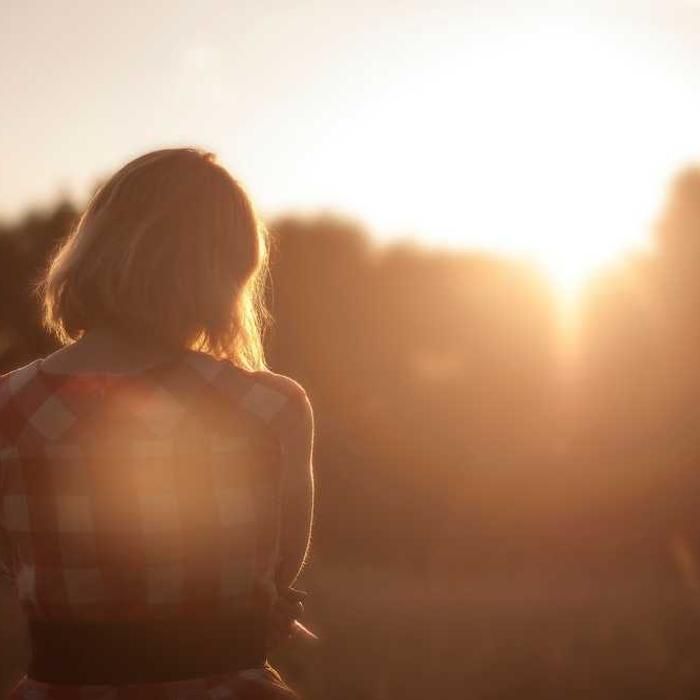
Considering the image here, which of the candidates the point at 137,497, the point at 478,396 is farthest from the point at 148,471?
the point at 478,396

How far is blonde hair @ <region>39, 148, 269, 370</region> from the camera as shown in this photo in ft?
6.91

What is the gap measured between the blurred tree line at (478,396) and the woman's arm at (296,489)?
16.8 m

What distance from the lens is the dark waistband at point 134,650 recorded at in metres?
2.05

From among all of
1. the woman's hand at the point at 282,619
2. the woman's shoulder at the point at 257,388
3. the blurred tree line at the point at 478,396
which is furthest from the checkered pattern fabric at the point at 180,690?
the blurred tree line at the point at 478,396

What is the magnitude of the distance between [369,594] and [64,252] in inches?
593

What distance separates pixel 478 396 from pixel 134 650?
2123 centimetres

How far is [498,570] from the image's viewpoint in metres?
19.1

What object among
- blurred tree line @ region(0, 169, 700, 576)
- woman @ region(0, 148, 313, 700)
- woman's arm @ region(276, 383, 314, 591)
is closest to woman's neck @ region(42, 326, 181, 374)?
woman @ region(0, 148, 313, 700)

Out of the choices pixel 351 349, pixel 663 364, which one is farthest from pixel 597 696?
pixel 351 349

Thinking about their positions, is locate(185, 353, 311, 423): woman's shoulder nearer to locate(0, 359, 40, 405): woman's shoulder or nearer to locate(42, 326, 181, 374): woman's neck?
locate(42, 326, 181, 374): woman's neck

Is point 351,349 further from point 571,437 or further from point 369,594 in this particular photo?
point 369,594

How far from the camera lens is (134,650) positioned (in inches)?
80.7

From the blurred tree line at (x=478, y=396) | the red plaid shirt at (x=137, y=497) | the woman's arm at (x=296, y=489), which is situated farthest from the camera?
the blurred tree line at (x=478, y=396)

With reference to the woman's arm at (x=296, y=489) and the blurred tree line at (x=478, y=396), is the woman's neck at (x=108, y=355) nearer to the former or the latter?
the woman's arm at (x=296, y=489)
